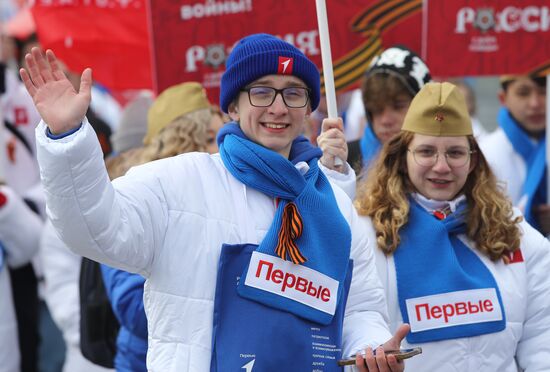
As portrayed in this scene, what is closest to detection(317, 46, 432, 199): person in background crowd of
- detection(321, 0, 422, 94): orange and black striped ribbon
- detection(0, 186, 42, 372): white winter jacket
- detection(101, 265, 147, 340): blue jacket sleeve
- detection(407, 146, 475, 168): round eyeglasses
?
detection(321, 0, 422, 94): orange and black striped ribbon

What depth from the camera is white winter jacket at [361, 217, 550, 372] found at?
4152mm

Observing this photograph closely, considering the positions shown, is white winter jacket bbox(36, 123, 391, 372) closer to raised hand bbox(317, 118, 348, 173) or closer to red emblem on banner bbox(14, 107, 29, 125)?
raised hand bbox(317, 118, 348, 173)

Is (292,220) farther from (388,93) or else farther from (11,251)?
(11,251)

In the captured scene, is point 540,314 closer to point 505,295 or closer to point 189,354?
point 505,295

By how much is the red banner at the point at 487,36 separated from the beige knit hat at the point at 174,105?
1.30 meters

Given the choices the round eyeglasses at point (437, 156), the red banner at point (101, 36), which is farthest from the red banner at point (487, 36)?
the red banner at point (101, 36)

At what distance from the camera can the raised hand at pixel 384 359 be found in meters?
3.42

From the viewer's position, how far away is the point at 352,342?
3.65m

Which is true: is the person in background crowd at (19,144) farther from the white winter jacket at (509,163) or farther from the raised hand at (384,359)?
the raised hand at (384,359)

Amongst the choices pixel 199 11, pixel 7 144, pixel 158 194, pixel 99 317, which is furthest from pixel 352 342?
pixel 7 144

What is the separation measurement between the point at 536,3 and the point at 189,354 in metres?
3.30

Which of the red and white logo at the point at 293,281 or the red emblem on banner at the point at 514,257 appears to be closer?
the red and white logo at the point at 293,281

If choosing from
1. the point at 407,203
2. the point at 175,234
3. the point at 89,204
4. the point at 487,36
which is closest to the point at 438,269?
the point at 407,203

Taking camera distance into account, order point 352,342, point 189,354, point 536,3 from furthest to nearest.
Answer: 1. point 536,3
2. point 352,342
3. point 189,354
